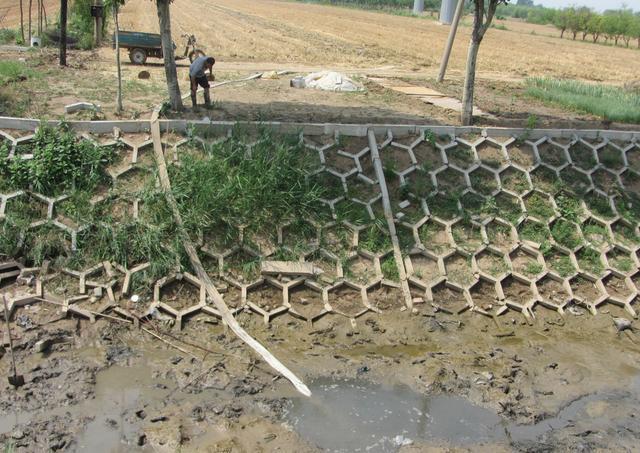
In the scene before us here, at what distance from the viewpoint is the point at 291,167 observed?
9375 mm

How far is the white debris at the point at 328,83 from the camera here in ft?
47.5

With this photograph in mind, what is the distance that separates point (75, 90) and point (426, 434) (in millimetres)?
9948

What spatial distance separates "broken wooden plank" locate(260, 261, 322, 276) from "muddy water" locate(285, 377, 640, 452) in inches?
74.3

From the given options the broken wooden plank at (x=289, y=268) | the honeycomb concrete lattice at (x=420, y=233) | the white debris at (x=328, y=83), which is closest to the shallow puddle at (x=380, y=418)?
the honeycomb concrete lattice at (x=420, y=233)

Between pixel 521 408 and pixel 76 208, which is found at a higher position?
pixel 76 208

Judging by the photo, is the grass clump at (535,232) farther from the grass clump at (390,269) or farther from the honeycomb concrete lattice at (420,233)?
the grass clump at (390,269)

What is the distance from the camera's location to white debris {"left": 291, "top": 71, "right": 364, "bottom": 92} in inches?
570

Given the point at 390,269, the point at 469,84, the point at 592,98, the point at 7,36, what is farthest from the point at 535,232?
the point at 7,36

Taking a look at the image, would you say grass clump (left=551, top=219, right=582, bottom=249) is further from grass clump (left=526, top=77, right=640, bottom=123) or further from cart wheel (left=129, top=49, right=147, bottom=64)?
cart wheel (left=129, top=49, right=147, bottom=64)

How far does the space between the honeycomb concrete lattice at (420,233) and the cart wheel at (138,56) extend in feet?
30.1

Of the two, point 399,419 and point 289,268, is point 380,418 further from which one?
point 289,268

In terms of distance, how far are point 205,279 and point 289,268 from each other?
3.80ft

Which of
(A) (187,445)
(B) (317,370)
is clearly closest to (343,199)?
(B) (317,370)

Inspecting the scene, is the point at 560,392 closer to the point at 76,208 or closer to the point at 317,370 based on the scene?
the point at 317,370
